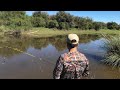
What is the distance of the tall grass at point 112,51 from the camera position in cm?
830

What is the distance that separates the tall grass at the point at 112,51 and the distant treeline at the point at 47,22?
13.6m

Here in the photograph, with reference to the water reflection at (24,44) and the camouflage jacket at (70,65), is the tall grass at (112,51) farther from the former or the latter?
the camouflage jacket at (70,65)

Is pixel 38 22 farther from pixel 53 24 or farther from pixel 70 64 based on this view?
pixel 70 64

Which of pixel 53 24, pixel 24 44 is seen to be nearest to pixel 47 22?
pixel 53 24

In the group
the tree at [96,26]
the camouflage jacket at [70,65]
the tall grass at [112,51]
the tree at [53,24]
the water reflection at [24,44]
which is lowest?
the tree at [96,26]

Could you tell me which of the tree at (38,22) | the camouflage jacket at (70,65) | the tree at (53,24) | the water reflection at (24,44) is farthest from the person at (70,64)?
the tree at (53,24)

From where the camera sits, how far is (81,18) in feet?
102

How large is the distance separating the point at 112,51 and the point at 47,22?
18.7 m

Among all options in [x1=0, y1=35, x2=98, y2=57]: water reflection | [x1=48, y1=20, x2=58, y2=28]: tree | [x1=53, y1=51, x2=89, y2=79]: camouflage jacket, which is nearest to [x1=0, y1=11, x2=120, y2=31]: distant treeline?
[x1=48, y1=20, x2=58, y2=28]: tree

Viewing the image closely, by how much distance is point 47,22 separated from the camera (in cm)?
2712

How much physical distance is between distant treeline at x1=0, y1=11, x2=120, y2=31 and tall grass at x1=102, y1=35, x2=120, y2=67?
1365cm

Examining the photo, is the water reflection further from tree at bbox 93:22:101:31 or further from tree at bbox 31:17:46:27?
tree at bbox 93:22:101:31
